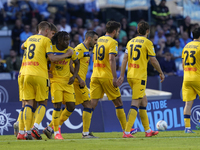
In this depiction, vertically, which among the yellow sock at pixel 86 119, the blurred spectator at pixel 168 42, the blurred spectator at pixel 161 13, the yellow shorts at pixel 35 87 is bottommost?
the yellow sock at pixel 86 119

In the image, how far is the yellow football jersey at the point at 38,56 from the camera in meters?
7.49

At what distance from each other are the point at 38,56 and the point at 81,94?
1397 mm

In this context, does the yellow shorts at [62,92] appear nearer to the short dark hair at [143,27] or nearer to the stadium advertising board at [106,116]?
the short dark hair at [143,27]

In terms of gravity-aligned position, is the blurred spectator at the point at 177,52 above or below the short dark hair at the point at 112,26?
below

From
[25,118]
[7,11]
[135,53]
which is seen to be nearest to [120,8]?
[7,11]

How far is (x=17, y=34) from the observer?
670 inches

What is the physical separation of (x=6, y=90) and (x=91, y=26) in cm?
625

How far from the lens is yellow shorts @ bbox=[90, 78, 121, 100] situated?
8.20m

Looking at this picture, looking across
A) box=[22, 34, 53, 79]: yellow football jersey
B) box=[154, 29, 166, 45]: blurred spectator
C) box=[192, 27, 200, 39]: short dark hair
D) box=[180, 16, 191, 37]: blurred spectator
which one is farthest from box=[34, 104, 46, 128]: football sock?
box=[180, 16, 191, 37]: blurred spectator

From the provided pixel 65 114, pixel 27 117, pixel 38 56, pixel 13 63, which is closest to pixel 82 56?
pixel 38 56

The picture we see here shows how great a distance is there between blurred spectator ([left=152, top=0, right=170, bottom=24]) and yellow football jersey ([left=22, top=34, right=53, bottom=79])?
12612mm

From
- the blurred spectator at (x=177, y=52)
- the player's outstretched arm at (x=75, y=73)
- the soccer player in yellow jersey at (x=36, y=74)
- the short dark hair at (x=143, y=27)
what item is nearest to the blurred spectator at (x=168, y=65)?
the blurred spectator at (x=177, y=52)

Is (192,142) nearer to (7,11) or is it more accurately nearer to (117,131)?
(117,131)

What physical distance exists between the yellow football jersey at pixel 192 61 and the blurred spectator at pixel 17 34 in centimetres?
957
